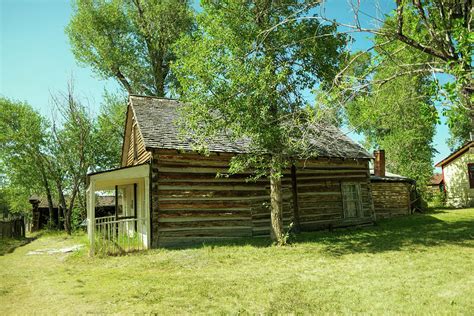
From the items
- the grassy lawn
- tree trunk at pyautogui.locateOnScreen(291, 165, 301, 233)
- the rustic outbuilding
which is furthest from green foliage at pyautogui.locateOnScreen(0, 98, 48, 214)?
the rustic outbuilding

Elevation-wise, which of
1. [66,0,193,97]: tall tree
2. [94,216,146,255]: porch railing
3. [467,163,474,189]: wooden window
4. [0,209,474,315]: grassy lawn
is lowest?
[0,209,474,315]: grassy lawn

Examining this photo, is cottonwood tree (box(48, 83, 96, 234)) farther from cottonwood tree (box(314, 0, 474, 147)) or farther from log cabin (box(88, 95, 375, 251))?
cottonwood tree (box(314, 0, 474, 147))

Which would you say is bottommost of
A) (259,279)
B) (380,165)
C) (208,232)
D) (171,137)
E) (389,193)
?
(259,279)

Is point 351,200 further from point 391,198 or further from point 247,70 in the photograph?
point 247,70

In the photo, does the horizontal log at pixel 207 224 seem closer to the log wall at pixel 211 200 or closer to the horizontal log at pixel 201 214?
the log wall at pixel 211 200

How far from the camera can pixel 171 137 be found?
1355 centimetres

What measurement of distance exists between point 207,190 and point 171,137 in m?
2.31

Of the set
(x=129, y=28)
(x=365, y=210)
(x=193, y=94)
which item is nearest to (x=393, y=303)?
(x=193, y=94)

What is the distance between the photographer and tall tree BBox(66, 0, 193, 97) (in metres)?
25.3

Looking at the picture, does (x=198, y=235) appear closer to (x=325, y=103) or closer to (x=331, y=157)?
(x=331, y=157)

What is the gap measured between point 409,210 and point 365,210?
27.6ft

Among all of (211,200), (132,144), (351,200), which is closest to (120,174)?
(211,200)

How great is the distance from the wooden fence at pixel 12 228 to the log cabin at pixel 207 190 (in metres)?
7.04

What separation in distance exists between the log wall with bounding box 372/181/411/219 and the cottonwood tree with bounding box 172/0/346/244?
12925 millimetres
